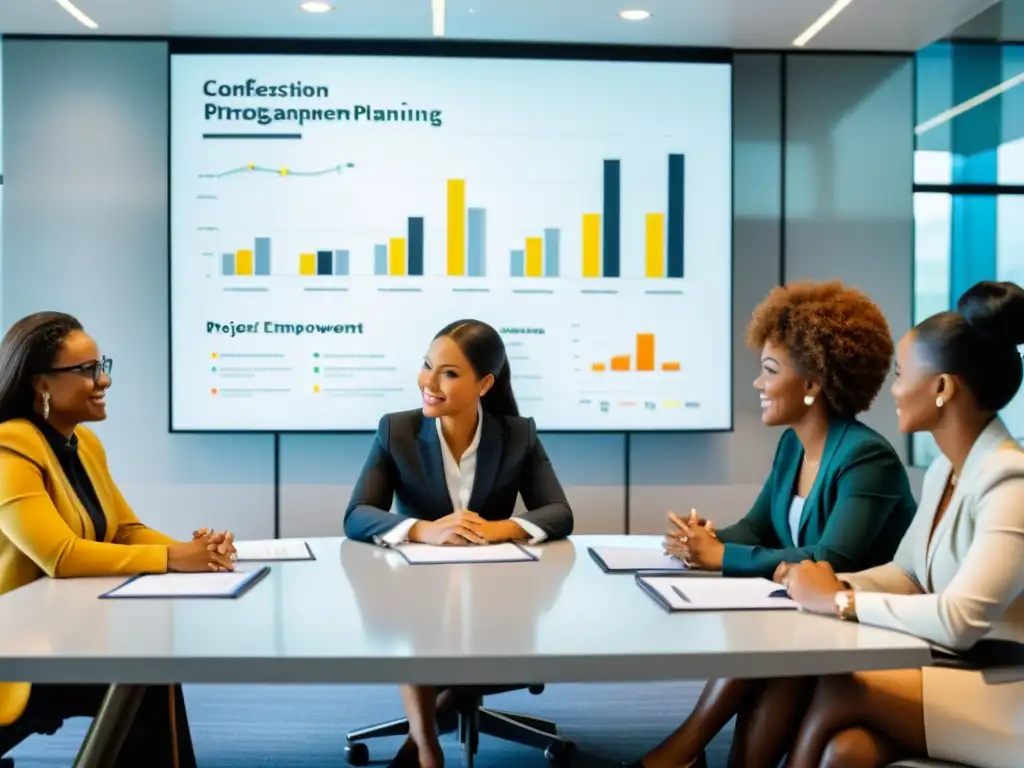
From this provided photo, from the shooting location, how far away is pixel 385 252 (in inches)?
178

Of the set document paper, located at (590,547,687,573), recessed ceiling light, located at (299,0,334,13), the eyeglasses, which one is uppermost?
recessed ceiling light, located at (299,0,334,13)

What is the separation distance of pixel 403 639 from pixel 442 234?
10.0 ft

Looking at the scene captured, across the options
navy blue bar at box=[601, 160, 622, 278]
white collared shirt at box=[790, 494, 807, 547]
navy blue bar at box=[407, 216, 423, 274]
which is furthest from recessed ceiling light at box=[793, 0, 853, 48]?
white collared shirt at box=[790, 494, 807, 547]

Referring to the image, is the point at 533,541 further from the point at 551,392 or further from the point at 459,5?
the point at 459,5

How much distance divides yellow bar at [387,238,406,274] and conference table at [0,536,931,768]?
2.50 meters

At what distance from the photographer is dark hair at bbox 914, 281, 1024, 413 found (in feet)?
6.41

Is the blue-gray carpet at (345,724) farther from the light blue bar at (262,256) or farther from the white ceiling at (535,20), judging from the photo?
the white ceiling at (535,20)

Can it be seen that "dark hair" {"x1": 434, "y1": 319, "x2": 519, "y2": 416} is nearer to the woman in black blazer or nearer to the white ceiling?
the woman in black blazer

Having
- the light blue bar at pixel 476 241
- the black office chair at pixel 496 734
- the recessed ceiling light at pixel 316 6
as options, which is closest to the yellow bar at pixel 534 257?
the light blue bar at pixel 476 241

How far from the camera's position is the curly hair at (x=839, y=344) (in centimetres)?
258

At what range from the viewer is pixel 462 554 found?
8.36 ft

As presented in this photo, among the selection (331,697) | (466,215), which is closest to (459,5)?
(466,215)

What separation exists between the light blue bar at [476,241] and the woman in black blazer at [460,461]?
1465 mm

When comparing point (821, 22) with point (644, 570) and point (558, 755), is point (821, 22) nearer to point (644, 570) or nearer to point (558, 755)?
point (644, 570)
